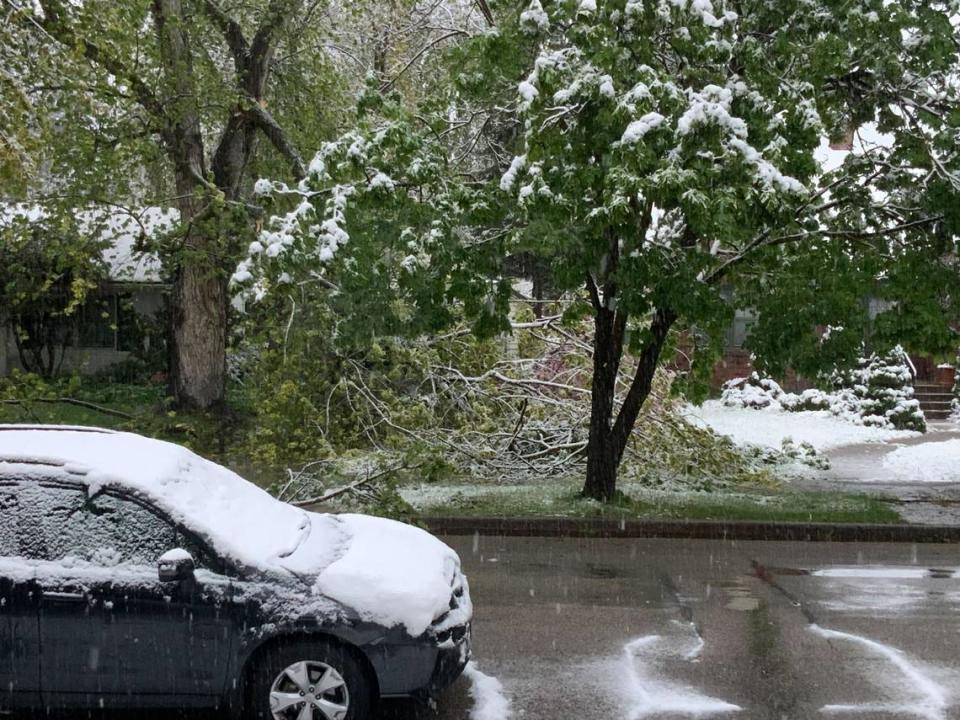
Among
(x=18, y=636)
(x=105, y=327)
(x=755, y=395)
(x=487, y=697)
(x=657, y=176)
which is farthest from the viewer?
(x=105, y=327)

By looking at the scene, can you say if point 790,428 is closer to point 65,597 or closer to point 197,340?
point 197,340

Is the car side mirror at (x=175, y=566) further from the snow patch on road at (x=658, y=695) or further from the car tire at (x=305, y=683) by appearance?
the snow patch on road at (x=658, y=695)

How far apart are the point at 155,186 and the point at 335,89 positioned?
4.25 m

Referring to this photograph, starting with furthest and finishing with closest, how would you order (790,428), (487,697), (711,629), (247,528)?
(790,428), (711,629), (487,697), (247,528)

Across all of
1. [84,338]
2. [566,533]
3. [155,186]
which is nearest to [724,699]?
[566,533]

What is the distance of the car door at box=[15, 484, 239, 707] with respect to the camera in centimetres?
548

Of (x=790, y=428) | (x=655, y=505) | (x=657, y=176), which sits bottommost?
(x=655, y=505)

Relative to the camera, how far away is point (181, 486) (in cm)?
598

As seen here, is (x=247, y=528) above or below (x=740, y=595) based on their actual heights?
above

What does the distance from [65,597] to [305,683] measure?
4.23ft

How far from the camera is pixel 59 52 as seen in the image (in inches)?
507

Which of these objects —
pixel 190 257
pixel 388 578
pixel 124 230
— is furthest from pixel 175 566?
pixel 124 230

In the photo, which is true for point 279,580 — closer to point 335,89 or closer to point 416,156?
point 416,156

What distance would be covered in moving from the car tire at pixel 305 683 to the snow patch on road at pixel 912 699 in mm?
2729
